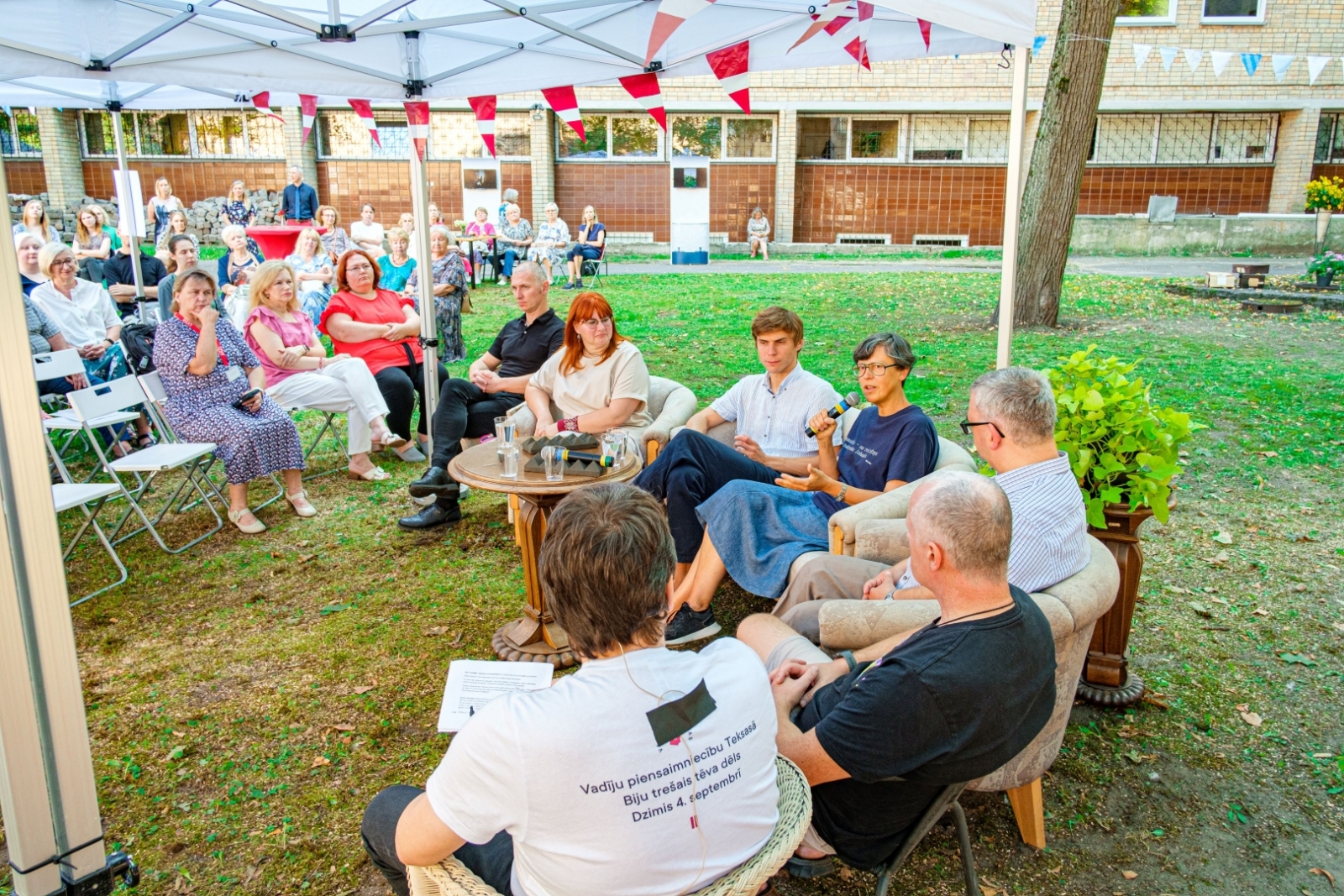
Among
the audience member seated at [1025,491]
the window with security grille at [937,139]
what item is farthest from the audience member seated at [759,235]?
the audience member seated at [1025,491]

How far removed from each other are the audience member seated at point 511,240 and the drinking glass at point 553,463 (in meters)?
12.6

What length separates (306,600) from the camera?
444 centimetres

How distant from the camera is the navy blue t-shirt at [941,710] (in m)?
1.86

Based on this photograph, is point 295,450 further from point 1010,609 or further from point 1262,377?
point 1262,377

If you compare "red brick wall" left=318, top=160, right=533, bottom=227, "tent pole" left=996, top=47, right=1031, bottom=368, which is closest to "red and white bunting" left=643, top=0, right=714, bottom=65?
"tent pole" left=996, top=47, right=1031, bottom=368

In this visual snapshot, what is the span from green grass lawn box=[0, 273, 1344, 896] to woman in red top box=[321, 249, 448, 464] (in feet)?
1.46

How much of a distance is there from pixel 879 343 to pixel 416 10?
338 centimetres

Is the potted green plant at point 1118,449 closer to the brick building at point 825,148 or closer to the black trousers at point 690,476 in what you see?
the black trousers at point 690,476

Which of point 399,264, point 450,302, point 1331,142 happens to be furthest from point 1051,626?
point 1331,142

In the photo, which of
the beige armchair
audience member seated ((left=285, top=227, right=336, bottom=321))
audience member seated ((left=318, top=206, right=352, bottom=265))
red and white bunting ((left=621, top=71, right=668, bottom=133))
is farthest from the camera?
audience member seated ((left=318, top=206, right=352, bottom=265))

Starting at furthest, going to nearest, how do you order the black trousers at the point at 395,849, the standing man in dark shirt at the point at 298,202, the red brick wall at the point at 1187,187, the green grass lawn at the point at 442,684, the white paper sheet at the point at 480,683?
the red brick wall at the point at 1187,187 → the standing man in dark shirt at the point at 298,202 → the green grass lawn at the point at 442,684 → the white paper sheet at the point at 480,683 → the black trousers at the point at 395,849

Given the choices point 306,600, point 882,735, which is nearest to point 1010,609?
point 882,735

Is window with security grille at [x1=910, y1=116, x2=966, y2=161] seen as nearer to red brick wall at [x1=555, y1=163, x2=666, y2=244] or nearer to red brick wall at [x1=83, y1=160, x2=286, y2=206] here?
red brick wall at [x1=555, y1=163, x2=666, y2=244]

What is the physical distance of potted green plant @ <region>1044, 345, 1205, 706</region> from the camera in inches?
125
